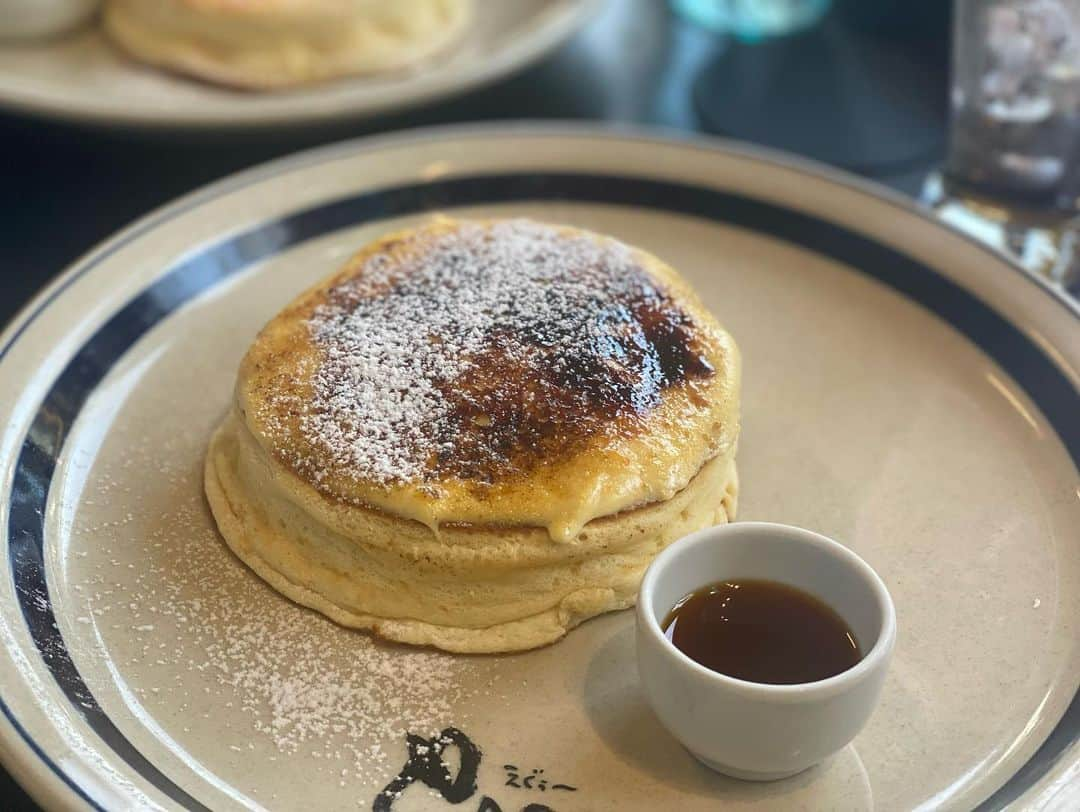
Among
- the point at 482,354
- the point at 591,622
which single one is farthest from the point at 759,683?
the point at 482,354

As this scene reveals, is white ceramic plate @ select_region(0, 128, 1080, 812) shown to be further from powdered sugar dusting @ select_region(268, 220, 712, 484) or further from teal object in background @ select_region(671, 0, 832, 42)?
teal object in background @ select_region(671, 0, 832, 42)

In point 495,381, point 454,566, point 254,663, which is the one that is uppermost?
point 495,381

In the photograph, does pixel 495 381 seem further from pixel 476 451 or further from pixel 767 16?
pixel 767 16

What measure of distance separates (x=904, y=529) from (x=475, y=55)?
166 cm

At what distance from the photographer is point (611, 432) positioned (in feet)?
4.50

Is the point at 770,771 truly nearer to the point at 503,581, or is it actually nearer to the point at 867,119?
the point at 503,581

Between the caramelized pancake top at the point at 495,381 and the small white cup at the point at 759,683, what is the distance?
0.37ft

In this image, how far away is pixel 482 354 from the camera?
1.49 metres

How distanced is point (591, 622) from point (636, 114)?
167 centimetres

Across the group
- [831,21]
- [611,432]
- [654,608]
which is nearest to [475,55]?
[831,21]

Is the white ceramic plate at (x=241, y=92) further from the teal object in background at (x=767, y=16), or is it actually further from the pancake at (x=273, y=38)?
the teal object in background at (x=767, y=16)

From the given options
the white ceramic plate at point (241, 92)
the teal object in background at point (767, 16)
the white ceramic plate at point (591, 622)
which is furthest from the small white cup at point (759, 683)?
the teal object in background at point (767, 16)

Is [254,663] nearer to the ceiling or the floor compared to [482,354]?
nearer to the floor

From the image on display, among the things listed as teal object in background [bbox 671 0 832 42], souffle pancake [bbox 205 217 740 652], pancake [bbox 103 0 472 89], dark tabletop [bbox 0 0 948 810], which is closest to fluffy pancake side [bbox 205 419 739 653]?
souffle pancake [bbox 205 217 740 652]
